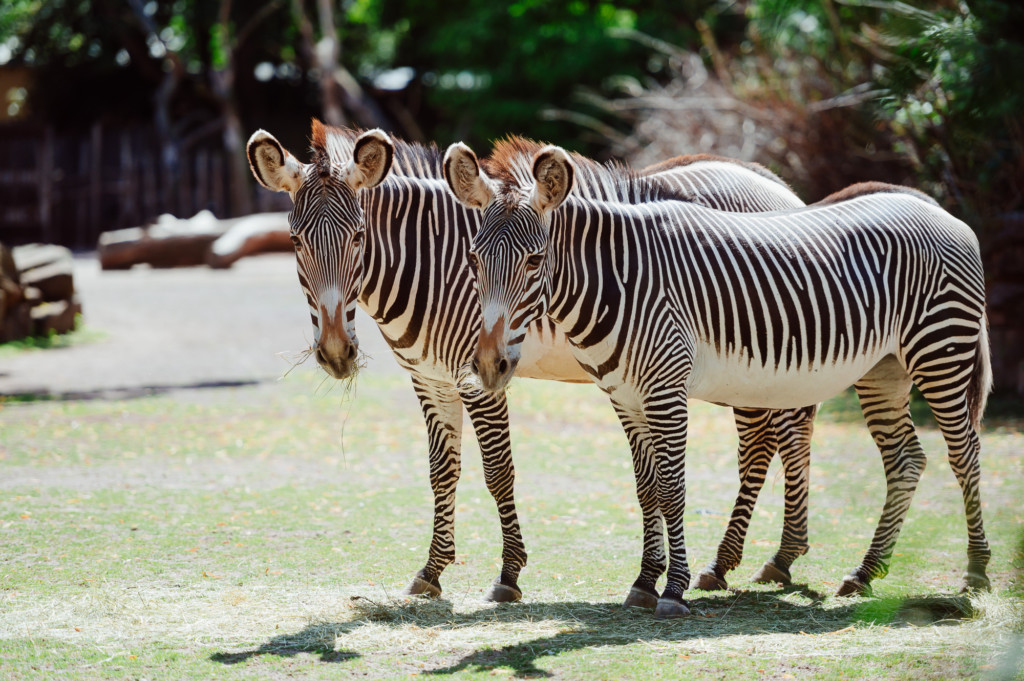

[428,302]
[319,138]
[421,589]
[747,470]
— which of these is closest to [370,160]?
[319,138]

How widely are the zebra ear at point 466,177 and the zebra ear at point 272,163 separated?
2.25 feet

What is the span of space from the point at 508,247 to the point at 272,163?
114 cm

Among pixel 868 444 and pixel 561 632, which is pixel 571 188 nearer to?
pixel 561 632

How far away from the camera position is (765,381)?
4906 millimetres

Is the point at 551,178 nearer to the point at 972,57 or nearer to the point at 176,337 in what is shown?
the point at 972,57

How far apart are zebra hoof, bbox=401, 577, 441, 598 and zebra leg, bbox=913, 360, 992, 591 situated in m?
2.56

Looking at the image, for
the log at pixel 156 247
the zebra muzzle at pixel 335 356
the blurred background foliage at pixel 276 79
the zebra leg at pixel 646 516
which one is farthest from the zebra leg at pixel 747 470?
the log at pixel 156 247

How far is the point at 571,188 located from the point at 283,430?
642 cm

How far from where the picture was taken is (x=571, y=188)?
443cm

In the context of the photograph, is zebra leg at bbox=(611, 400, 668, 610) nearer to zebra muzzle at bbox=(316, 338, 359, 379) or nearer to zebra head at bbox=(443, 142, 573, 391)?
zebra head at bbox=(443, 142, 573, 391)

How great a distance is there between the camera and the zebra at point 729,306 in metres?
4.45

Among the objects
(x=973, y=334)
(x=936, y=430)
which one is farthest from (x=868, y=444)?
(x=973, y=334)

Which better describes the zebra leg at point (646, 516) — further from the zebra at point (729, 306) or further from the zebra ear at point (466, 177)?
the zebra ear at point (466, 177)

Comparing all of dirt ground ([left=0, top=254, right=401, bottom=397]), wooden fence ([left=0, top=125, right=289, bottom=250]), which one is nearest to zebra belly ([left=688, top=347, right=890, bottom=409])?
dirt ground ([left=0, top=254, right=401, bottom=397])
